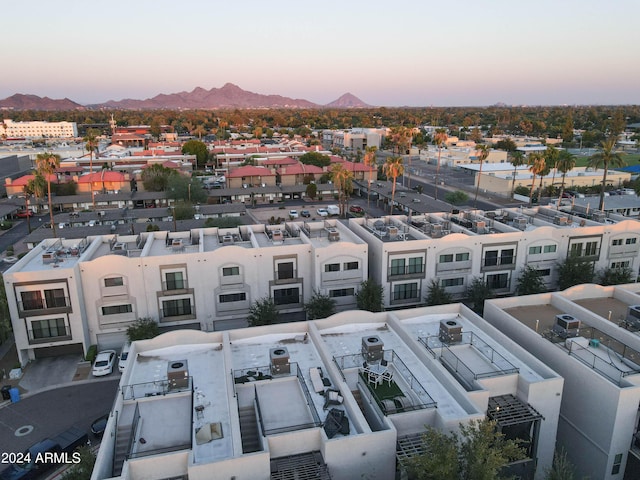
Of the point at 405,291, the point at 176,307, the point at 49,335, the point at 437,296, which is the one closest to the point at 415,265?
the point at 405,291

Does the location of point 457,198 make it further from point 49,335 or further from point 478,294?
point 49,335

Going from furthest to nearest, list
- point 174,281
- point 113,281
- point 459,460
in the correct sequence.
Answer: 1. point 174,281
2. point 113,281
3. point 459,460

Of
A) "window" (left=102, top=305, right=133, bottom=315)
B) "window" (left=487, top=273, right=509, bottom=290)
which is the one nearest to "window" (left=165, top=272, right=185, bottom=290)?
"window" (left=102, top=305, right=133, bottom=315)

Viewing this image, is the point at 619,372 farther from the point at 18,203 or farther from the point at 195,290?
the point at 18,203

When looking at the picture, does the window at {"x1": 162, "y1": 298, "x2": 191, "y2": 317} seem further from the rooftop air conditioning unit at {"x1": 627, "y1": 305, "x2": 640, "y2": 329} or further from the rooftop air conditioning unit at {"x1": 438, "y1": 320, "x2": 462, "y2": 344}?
the rooftop air conditioning unit at {"x1": 627, "y1": 305, "x2": 640, "y2": 329}

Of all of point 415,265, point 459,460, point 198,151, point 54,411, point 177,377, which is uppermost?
point 198,151

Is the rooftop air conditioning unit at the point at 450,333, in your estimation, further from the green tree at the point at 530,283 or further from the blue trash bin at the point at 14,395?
the blue trash bin at the point at 14,395
